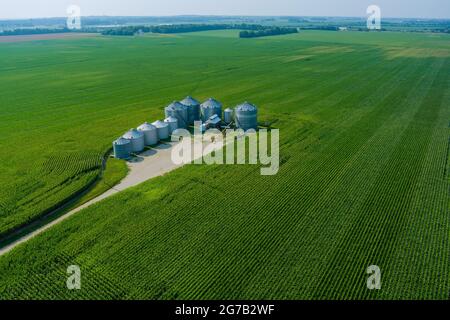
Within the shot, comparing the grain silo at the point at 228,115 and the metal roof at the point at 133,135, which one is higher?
the grain silo at the point at 228,115

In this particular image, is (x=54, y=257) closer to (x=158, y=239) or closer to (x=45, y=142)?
(x=158, y=239)

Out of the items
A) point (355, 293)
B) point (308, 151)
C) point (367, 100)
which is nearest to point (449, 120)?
point (367, 100)

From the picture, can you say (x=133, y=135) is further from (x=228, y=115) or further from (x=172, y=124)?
(x=228, y=115)

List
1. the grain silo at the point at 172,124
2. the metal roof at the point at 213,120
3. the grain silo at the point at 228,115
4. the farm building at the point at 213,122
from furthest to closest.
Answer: the grain silo at the point at 228,115
the metal roof at the point at 213,120
the farm building at the point at 213,122
the grain silo at the point at 172,124

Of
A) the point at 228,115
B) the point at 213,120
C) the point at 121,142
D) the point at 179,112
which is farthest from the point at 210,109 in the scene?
the point at 121,142

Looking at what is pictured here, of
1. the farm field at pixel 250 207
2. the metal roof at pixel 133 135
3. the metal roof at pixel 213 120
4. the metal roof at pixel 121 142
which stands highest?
the metal roof at pixel 213 120

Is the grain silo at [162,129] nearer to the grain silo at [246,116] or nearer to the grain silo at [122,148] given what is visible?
the grain silo at [122,148]

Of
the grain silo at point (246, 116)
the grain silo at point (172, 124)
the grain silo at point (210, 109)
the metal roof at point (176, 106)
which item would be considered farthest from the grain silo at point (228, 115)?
the grain silo at point (172, 124)

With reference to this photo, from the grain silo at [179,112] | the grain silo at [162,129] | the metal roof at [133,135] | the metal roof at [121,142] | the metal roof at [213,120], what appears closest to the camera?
the metal roof at [121,142]
